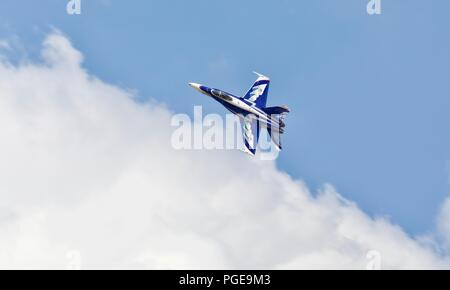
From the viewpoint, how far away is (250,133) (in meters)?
105

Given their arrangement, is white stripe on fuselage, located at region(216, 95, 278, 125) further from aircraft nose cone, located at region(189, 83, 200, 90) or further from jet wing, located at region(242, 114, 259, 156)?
aircraft nose cone, located at region(189, 83, 200, 90)

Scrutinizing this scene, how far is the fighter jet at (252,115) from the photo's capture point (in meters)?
104

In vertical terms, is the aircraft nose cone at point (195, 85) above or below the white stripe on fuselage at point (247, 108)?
above

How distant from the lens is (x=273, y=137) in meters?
104

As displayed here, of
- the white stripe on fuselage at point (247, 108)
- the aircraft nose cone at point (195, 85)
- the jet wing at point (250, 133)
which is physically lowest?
the jet wing at point (250, 133)

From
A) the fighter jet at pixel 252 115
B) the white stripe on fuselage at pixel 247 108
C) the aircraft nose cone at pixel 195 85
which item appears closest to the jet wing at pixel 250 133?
the fighter jet at pixel 252 115

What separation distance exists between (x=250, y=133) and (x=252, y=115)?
348 centimetres

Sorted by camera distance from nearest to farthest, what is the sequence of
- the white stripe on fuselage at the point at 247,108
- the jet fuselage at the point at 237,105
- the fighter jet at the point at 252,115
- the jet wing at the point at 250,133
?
the jet wing at the point at 250,133, the fighter jet at the point at 252,115, the jet fuselage at the point at 237,105, the white stripe on fuselage at the point at 247,108

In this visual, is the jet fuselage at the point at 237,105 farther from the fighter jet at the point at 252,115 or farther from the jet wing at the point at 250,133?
the jet wing at the point at 250,133

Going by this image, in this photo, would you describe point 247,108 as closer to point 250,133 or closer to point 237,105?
point 237,105

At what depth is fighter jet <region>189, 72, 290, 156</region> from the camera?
104000 mm

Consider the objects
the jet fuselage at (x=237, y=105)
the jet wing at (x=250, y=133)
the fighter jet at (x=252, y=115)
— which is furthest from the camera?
the jet fuselage at (x=237, y=105)
